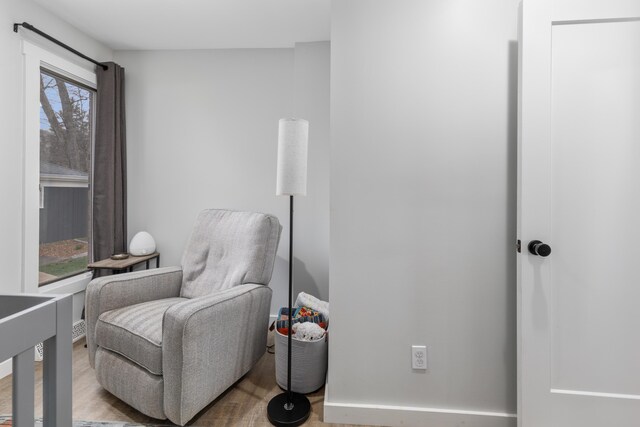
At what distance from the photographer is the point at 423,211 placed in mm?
1544

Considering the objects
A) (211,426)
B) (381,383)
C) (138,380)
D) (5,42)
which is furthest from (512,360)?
(5,42)

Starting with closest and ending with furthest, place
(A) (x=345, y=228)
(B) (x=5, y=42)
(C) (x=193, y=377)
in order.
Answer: (C) (x=193, y=377)
(A) (x=345, y=228)
(B) (x=5, y=42)

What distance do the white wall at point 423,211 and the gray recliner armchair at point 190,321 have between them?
0.55 metres

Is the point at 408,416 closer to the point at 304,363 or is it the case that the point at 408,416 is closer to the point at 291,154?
the point at 304,363

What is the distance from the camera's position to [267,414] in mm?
1623

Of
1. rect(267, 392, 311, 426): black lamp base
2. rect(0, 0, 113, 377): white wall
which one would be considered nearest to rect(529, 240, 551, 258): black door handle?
rect(267, 392, 311, 426): black lamp base

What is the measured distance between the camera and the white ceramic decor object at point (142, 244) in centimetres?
263

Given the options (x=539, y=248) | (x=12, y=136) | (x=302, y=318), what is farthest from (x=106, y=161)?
(x=539, y=248)

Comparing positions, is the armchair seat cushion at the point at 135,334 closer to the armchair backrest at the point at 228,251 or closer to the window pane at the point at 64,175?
the armchair backrest at the point at 228,251

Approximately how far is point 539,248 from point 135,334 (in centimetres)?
188

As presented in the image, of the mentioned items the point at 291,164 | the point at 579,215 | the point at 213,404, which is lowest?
the point at 213,404

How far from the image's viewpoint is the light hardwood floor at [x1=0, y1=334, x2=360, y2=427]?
1.60m

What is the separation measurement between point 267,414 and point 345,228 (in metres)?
1.01

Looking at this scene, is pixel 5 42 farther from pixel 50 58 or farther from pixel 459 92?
pixel 459 92
